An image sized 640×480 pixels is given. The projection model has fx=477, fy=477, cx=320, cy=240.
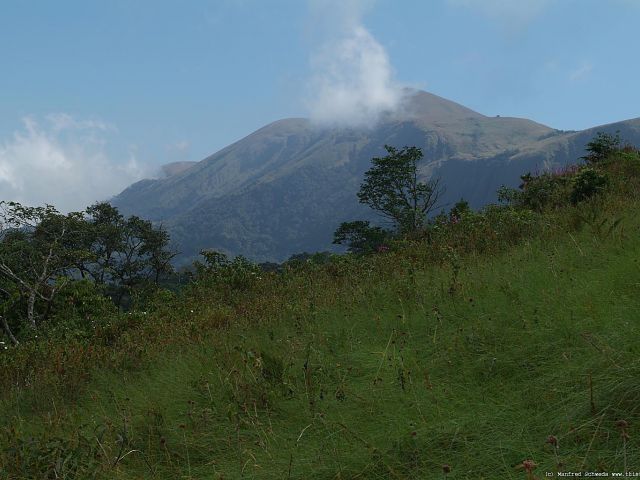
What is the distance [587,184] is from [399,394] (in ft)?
26.1

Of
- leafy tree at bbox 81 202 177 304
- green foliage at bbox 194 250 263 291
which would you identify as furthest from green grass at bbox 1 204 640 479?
leafy tree at bbox 81 202 177 304

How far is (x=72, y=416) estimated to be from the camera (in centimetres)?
440

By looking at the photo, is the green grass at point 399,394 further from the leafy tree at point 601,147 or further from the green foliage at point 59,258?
the leafy tree at point 601,147

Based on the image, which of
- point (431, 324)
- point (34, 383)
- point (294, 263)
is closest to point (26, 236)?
point (294, 263)

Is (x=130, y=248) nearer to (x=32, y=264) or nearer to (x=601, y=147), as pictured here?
(x=32, y=264)

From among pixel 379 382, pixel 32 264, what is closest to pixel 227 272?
pixel 379 382

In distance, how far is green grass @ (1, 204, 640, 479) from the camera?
2.69m

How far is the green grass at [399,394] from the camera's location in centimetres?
269

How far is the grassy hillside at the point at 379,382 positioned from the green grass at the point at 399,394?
16 millimetres

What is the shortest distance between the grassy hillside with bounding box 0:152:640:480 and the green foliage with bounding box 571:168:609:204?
6.93 feet

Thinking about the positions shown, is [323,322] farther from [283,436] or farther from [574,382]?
[574,382]

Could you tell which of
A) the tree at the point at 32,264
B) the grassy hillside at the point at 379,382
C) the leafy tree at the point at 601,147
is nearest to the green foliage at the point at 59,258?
the tree at the point at 32,264

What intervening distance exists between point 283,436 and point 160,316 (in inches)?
253

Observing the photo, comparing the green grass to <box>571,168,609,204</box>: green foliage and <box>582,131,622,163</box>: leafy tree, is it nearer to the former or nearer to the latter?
<box>571,168,609,204</box>: green foliage
